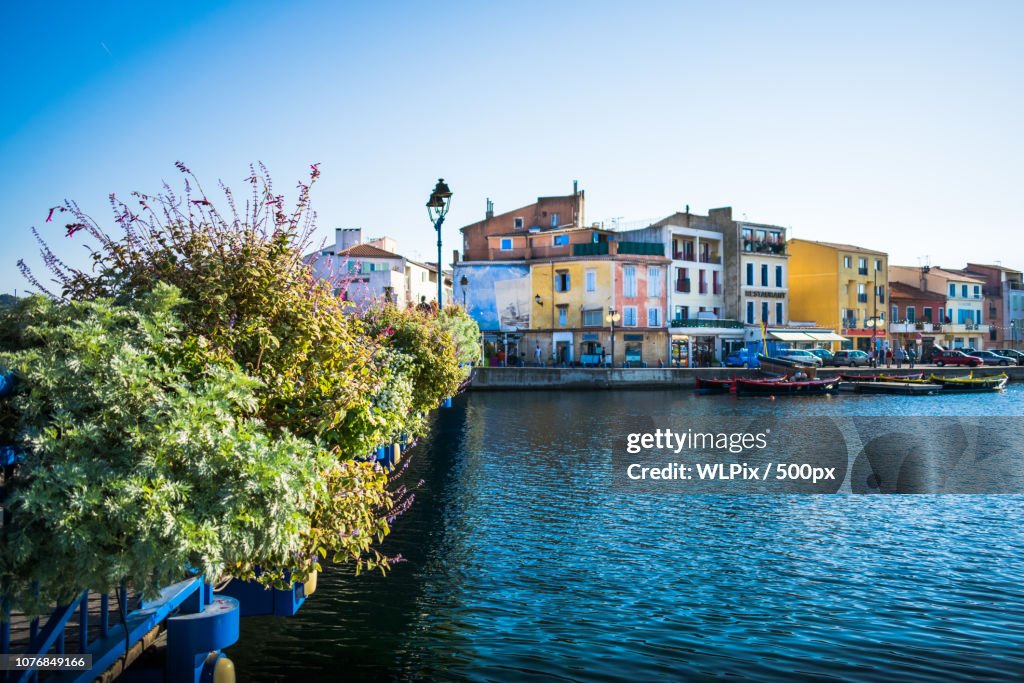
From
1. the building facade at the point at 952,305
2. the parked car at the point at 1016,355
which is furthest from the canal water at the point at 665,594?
the building facade at the point at 952,305

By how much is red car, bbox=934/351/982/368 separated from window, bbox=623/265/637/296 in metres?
33.5

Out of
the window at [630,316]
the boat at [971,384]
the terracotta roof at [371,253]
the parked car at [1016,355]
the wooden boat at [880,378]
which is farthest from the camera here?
the parked car at [1016,355]

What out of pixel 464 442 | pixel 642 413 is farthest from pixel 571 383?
pixel 464 442

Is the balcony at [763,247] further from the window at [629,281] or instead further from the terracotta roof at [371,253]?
the terracotta roof at [371,253]

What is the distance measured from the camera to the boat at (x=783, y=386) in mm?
60062

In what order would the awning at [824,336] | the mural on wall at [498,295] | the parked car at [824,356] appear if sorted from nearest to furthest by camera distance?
the mural on wall at [498,295]
the parked car at [824,356]
the awning at [824,336]

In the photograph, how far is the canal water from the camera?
1050 centimetres

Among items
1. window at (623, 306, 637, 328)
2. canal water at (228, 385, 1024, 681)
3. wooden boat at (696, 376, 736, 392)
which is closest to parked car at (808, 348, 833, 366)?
wooden boat at (696, 376, 736, 392)

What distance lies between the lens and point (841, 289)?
88062mm

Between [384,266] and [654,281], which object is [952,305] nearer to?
[654,281]

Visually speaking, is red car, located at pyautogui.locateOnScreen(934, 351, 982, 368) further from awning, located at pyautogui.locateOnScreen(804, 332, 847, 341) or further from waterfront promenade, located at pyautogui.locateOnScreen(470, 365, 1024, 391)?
waterfront promenade, located at pyautogui.locateOnScreen(470, 365, 1024, 391)

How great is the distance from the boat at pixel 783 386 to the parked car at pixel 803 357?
8.68 metres

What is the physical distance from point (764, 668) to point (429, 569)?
6.27 meters

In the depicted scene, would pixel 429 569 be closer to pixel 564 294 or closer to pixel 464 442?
pixel 464 442
